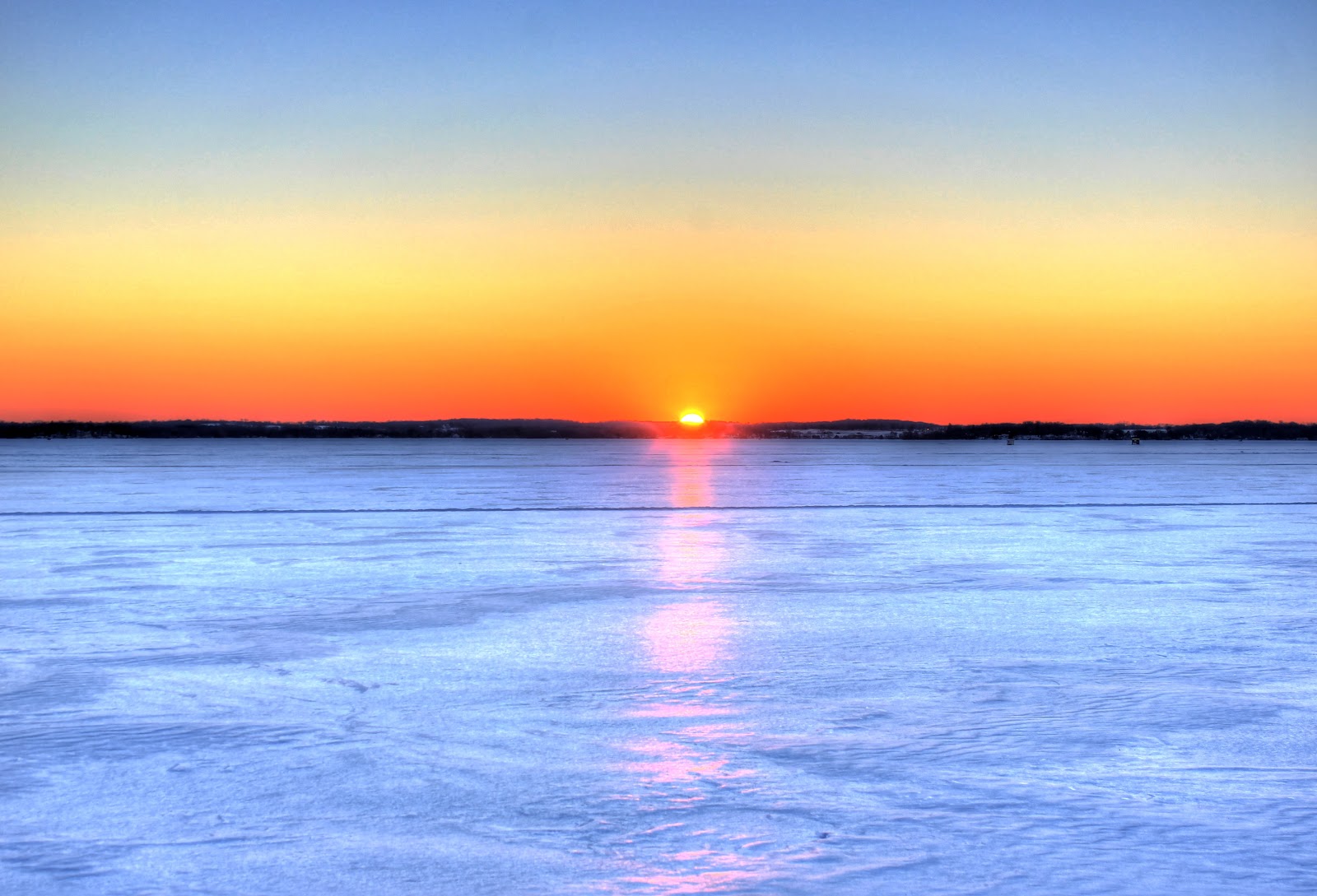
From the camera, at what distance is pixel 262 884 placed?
326cm

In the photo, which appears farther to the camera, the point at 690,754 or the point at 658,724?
the point at 658,724

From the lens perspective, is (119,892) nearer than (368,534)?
Yes

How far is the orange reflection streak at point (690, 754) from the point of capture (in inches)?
133

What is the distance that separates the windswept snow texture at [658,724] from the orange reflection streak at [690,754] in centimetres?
2

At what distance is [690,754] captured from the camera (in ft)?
15.0

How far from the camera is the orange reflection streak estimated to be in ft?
11.1

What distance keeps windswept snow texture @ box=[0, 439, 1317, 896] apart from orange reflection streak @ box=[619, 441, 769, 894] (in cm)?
2

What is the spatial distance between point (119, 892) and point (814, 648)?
4.39 metres

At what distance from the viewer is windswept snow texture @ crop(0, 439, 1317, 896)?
3.44m

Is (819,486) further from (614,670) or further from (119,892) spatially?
(119,892)

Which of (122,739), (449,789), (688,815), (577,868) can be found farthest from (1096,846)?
(122,739)

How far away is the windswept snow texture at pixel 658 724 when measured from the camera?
3.44 metres

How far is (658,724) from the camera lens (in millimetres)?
5078

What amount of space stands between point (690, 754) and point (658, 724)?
A: 0.53 meters
